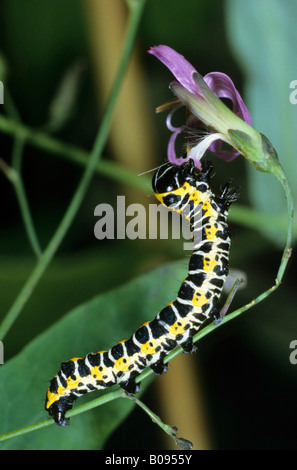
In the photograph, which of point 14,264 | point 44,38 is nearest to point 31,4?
point 44,38

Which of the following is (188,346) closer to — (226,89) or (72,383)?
(72,383)

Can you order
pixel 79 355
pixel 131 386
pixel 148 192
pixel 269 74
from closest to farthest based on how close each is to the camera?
pixel 131 386, pixel 79 355, pixel 269 74, pixel 148 192

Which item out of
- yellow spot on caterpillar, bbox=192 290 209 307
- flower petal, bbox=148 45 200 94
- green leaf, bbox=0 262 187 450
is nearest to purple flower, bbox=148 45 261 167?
flower petal, bbox=148 45 200 94

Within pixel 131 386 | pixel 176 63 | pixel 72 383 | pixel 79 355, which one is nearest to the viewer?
pixel 176 63

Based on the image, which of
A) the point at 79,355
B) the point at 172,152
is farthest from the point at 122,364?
the point at 172,152

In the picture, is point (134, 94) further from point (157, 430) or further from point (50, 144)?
point (157, 430)

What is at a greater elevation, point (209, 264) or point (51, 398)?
point (209, 264)

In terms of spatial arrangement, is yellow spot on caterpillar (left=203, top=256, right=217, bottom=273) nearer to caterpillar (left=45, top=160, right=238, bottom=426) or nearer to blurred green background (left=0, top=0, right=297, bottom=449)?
caterpillar (left=45, top=160, right=238, bottom=426)
